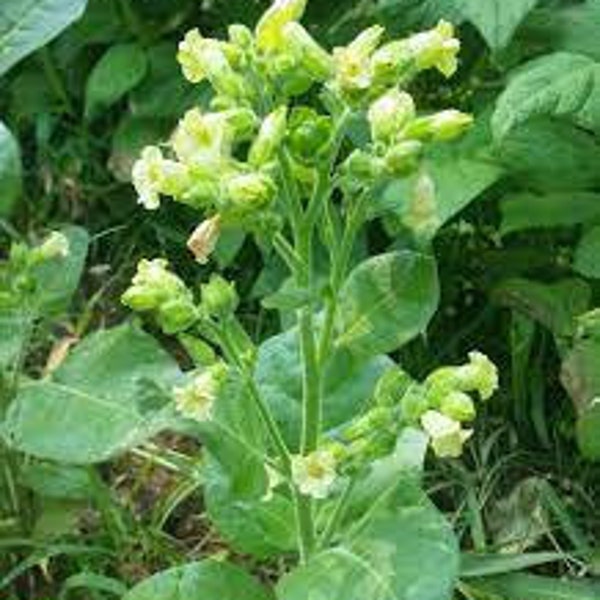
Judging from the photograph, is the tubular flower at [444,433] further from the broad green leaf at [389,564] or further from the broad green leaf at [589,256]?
the broad green leaf at [589,256]

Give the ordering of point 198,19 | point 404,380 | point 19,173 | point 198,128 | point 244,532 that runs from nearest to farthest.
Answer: point 198,128, point 404,380, point 244,532, point 19,173, point 198,19

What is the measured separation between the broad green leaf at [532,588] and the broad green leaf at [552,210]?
43 cm

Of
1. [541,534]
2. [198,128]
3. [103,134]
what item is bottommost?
[541,534]

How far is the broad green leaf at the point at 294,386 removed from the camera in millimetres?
1610

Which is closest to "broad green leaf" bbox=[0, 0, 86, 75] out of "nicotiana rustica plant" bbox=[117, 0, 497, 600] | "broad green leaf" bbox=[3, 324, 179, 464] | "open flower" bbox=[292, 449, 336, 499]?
→ "broad green leaf" bbox=[3, 324, 179, 464]

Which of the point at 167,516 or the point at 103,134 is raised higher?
the point at 103,134

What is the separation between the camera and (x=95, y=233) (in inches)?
99.4

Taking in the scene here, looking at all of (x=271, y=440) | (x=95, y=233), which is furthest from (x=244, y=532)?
(x=95, y=233)

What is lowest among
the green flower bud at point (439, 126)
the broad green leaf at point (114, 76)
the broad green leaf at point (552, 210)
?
the broad green leaf at point (552, 210)

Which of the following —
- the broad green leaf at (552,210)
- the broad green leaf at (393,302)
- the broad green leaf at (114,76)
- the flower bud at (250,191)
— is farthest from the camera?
the broad green leaf at (114,76)

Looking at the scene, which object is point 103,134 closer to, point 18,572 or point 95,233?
point 95,233

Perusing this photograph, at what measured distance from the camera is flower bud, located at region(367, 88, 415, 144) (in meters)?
1.35

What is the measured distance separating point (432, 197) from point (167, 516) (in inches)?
25.1

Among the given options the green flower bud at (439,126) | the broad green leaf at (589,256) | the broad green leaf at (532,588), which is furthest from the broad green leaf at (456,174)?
the broad green leaf at (532,588)
